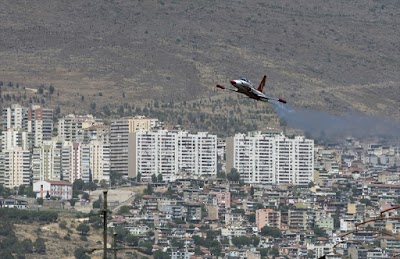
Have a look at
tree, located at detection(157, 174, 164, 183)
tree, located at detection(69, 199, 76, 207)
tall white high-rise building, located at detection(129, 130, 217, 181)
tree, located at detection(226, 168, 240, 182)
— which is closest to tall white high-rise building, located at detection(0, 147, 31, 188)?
tall white high-rise building, located at detection(129, 130, 217, 181)

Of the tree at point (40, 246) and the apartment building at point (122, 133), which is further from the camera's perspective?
the apartment building at point (122, 133)

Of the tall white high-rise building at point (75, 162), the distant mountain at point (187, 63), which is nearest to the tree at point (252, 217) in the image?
the distant mountain at point (187, 63)

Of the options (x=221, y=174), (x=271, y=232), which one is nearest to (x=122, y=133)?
(x=221, y=174)

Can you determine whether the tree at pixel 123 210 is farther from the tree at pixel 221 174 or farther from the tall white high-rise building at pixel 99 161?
the tree at pixel 221 174

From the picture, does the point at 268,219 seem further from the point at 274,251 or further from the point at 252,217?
the point at 274,251

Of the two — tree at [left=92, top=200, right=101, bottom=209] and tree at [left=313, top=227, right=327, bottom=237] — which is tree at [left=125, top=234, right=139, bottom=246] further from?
tree at [left=313, top=227, right=327, bottom=237]

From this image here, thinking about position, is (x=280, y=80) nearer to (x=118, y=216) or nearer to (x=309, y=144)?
(x=309, y=144)
